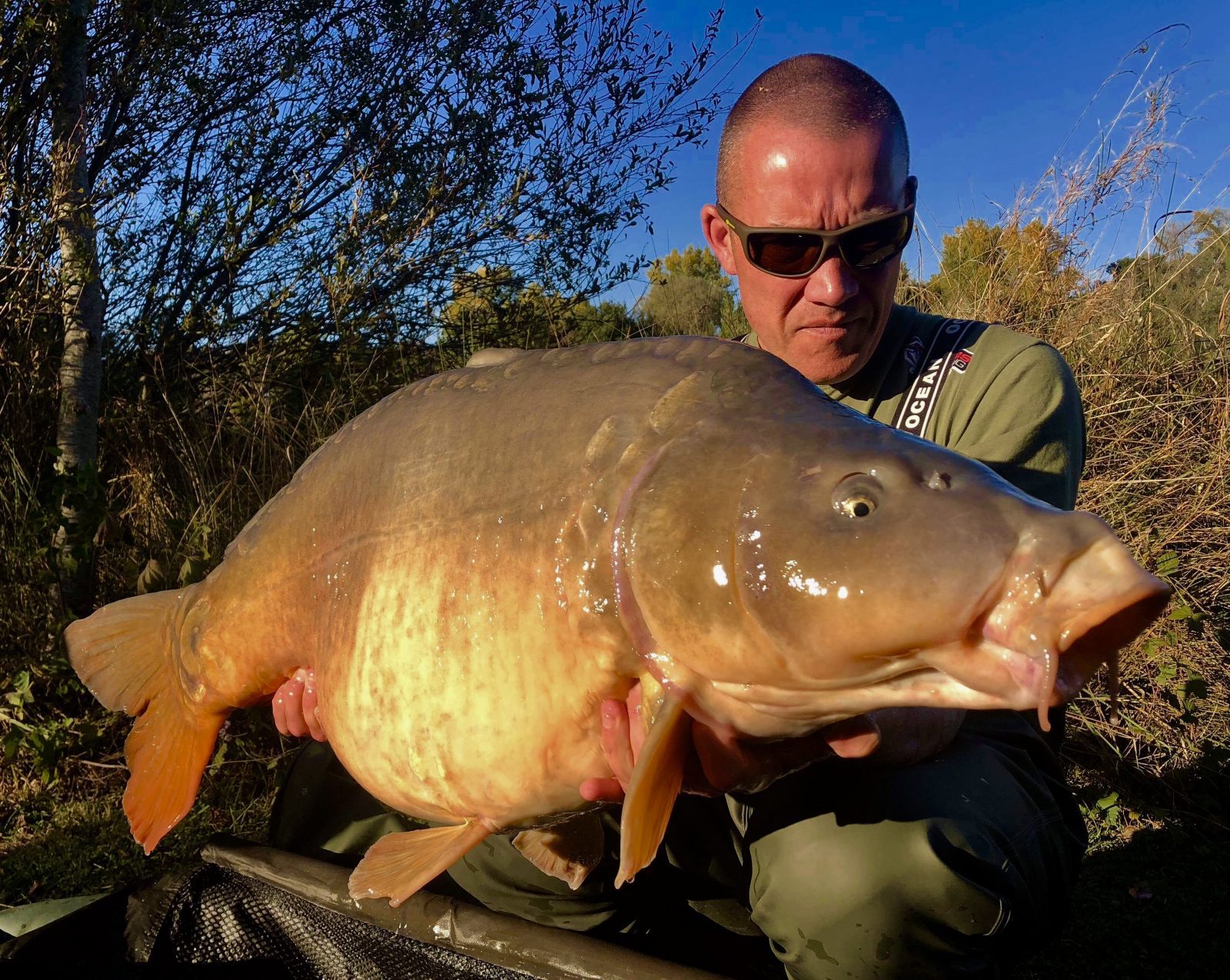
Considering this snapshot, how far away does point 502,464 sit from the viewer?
1.14 m

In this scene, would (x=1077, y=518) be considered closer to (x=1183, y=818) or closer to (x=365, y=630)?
(x=365, y=630)

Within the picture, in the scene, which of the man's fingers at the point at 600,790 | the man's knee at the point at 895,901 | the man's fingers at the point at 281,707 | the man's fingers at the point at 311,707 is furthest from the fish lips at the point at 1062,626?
the man's fingers at the point at 281,707

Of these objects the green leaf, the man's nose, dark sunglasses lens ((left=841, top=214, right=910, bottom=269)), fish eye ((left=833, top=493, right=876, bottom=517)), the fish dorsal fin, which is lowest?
the green leaf

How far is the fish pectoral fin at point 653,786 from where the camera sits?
3.11 ft

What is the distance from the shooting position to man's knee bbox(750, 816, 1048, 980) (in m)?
1.34

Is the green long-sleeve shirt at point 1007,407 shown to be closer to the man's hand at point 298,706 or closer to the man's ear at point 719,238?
the man's ear at point 719,238

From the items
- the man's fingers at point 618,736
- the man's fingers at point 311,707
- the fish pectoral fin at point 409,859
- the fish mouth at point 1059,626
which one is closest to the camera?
the fish mouth at point 1059,626

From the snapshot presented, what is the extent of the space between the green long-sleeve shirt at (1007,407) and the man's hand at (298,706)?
1.04 m

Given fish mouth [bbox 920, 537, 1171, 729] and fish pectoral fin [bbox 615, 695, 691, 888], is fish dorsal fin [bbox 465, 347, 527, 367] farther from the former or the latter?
fish mouth [bbox 920, 537, 1171, 729]

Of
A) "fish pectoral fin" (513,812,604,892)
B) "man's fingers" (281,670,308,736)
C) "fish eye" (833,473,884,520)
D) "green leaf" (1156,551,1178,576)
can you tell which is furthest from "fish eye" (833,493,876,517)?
"green leaf" (1156,551,1178,576)

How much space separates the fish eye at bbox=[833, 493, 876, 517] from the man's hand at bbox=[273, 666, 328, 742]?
2.85 ft

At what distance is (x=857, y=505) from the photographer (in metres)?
0.89

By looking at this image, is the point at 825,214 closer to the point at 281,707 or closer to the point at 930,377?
the point at 930,377

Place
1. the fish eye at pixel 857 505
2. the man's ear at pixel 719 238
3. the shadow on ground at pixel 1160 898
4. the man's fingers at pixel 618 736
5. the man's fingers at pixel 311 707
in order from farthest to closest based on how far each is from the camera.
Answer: the man's ear at pixel 719 238, the shadow on ground at pixel 1160 898, the man's fingers at pixel 311 707, the man's fingers at pixel 618 736, the fish eye at pixel 857 505
